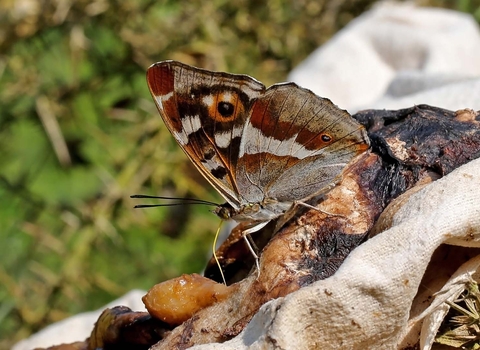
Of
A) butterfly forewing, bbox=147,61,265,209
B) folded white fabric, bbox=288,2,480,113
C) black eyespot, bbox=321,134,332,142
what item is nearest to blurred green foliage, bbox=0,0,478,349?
folded white fabric, bbox=288,2,480,113

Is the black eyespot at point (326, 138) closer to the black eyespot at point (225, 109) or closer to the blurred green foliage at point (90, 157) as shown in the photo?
the black eyespot at point (225, 109)

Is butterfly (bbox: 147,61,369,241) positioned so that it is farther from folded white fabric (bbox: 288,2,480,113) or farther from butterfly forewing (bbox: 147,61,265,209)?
folded white fabric (bbox: 288,2,480,113)

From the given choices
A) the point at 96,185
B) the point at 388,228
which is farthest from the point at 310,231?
the point at 96,185

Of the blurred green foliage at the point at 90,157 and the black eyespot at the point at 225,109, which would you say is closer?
the black eyespot at the point at 225,109

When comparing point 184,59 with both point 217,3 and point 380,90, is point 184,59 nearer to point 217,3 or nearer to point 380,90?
point 217,3

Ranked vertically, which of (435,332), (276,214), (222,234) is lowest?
(222,234)

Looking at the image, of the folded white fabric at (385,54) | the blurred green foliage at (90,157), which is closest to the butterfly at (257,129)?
the folded white fabric at (385,54)
